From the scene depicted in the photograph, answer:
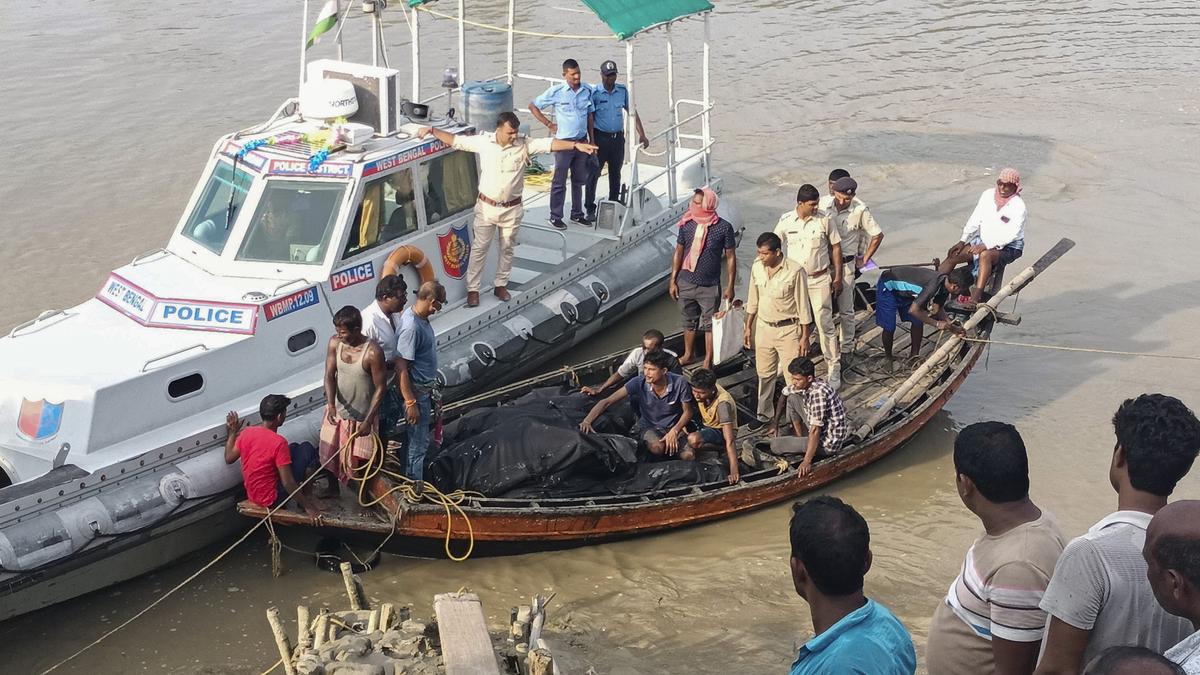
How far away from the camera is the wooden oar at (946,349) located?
372 inches

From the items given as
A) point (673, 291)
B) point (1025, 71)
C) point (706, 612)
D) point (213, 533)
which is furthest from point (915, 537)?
point (1025, 71)

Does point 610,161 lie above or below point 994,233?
above

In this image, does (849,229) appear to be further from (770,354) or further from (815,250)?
(770,354)

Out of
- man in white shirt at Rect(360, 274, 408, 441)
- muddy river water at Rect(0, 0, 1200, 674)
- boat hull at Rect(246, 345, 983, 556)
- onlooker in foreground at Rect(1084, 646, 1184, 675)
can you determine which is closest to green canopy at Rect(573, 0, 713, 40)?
muddy river water at Rect(0, 0, 1200, 674)

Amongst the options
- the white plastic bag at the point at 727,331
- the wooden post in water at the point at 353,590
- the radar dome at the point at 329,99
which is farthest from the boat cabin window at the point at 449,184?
the wooden post in water at the point at 353,590

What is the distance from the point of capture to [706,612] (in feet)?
26.6

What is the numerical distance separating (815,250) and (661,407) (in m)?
1.77

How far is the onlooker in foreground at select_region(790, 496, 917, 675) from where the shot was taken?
3.54m

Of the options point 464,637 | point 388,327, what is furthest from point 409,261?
point 464,637

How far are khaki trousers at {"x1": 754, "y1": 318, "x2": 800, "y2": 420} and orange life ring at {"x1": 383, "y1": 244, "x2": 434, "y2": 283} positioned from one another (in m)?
2.58

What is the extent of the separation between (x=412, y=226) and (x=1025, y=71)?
1465cm

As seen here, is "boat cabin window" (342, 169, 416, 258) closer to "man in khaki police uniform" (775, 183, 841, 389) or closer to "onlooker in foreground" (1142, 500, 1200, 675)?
"man in khaki police uniform" (775, 183, 841, 389)

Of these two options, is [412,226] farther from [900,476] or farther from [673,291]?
[900,476]

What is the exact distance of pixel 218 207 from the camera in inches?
371
